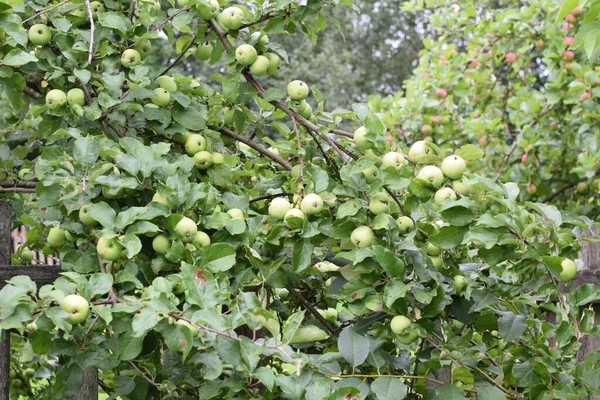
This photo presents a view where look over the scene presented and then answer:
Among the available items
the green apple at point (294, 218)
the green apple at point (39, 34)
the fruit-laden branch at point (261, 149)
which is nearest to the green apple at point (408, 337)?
the green apple at point (294, 218)

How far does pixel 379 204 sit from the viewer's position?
4.35ft

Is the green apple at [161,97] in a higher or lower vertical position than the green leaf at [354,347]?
higher

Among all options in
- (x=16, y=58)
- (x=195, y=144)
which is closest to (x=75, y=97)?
(x=16, y=58)

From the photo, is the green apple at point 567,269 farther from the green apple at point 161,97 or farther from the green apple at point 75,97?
the green apple at point 75,97

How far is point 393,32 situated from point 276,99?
1501 cm

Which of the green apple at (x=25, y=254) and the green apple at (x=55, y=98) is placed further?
the green apple at (x=25, y=254)

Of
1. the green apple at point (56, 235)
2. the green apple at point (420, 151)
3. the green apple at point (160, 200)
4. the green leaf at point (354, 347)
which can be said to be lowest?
the green apple at point (56, 235)

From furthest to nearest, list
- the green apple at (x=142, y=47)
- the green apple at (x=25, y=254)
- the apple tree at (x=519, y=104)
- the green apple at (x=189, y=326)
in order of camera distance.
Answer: the apple tree at (x=519, y=104) < the green apple at (x=25, y=254) < the green apple at (x=142, y=47) < the green apple at (x=189, y=326)

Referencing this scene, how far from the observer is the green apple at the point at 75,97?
57.3 inches

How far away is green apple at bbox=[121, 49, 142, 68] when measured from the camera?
1.50m

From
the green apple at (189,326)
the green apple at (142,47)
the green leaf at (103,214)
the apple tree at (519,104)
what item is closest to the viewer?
the green apple at (189,326)

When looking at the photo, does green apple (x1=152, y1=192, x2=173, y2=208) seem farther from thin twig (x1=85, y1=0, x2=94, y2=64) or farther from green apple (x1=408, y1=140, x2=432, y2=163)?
green apple (x1=408, y1=140, x2=432, y2=163)

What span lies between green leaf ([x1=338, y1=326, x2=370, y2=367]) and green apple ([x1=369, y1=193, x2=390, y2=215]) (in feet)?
0.74

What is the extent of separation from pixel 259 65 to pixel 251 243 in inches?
14.7
